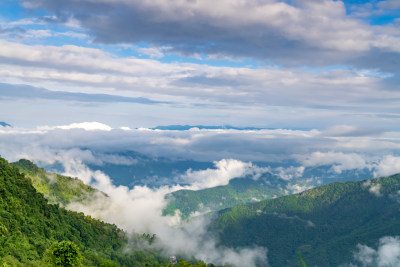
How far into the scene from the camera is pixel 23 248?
175 m

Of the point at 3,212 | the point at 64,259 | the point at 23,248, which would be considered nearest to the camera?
the point at 64,259

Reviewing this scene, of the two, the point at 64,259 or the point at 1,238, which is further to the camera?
the point at 1,238

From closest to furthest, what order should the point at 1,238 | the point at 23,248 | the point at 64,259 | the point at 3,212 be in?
the point at 64,259
the point at 1,238
the point at 23,248
the point at 3,212

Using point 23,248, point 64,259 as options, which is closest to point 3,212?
point 23,248

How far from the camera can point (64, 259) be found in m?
82.2

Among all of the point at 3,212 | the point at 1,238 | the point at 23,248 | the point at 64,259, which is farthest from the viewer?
the point at 3,212

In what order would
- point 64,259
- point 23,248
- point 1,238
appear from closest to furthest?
point 64,259 < point 1,238 < point 23,248

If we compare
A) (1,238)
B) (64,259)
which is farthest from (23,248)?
(64,259)

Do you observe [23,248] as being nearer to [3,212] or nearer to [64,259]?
[3,212]

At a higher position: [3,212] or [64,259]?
[64,259]

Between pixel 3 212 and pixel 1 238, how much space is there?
39.2m

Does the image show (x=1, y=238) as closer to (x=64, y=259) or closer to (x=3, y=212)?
(x=3, y=212)

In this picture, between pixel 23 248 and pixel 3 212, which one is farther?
pixel 3 212

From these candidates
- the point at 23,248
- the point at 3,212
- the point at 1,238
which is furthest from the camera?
the point at 3,212
